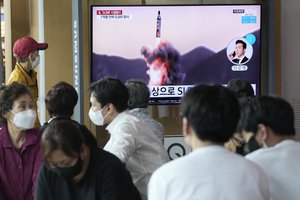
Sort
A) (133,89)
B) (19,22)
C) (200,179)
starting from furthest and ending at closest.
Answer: (19,22), (133,89), (200,179)

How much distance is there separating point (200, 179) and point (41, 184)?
92cm

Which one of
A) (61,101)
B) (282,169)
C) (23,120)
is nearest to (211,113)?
(282,169)

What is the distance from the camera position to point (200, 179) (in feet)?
5.32

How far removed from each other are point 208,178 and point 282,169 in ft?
1.52

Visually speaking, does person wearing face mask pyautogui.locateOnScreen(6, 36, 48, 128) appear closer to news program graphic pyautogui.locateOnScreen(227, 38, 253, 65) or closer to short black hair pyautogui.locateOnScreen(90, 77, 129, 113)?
short black hair pyautogui.locateOnScreen(90, 77, 129, 113)

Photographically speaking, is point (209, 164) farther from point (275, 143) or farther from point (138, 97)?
point (138, 97)

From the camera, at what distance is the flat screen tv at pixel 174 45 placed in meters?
5.62

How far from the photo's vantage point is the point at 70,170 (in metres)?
2.13

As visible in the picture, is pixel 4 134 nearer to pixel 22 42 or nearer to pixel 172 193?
pixel 172 193

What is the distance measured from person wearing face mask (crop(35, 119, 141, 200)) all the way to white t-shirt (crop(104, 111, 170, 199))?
49 cm

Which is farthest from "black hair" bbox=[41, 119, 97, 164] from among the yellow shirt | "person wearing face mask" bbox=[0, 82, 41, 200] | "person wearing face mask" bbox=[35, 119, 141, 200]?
the yellow shirt

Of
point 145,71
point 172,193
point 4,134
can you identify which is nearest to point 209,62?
point 145,71

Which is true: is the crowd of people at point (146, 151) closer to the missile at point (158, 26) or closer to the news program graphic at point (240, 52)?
the missile at point (158, 26)

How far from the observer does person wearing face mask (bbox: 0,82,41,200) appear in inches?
112
